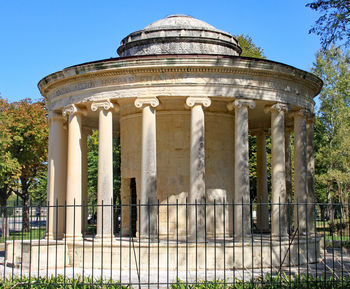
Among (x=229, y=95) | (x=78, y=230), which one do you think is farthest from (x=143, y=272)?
(x=229, y=95)

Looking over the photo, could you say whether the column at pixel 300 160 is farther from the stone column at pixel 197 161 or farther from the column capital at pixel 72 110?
the column capital at pixel 72 110

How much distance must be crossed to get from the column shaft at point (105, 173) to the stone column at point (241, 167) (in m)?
5.17

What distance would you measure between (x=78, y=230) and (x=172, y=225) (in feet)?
14.1

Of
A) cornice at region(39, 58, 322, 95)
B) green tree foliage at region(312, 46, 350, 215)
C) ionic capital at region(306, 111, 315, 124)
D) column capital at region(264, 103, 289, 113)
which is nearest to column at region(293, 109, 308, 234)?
ionic capital at region(306, 111, 315, 124)

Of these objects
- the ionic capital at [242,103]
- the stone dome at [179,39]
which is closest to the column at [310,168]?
the ionic capital at [242,103]

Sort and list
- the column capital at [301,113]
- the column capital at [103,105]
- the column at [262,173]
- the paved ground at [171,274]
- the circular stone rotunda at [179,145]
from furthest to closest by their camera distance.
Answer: the column at [262,173], the column capital at [301,113], the column capital at [103,105], the circular stone rotunda at [179,145], the paved ground at [171,274]

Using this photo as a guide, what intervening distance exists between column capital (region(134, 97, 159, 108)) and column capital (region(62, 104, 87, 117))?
311 centimetres

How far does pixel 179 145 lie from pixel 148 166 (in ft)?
11.8

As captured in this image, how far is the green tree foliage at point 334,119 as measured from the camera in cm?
4072

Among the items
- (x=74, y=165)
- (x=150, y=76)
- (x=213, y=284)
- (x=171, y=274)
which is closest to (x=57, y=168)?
(x=74, y=165)

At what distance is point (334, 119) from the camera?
140 feet

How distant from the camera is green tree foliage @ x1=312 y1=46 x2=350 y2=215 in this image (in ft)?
134

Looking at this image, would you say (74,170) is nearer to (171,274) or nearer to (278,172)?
(171,274)

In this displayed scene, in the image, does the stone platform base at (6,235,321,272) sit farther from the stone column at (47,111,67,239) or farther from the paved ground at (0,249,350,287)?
the stone column at (47,111,67,239)
